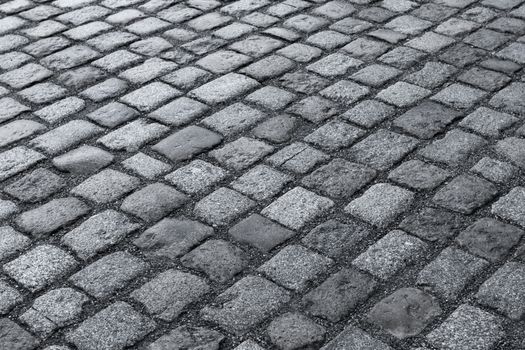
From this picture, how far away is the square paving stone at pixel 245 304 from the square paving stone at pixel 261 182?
62 cm

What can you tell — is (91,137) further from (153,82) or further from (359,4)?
(359,4)

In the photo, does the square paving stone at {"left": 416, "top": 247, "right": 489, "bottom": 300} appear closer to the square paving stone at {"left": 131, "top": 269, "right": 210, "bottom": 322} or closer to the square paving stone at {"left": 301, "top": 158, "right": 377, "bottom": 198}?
the square paving stone at {"left": 301, "top": 158, "right": 377, "bottom": 198}


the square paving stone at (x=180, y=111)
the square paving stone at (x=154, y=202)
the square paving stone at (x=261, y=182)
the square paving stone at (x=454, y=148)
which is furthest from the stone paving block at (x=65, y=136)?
the square paving stone at (x=454, y=148)

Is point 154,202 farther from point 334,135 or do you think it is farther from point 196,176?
point 334,135

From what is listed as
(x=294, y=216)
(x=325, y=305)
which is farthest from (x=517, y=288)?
(x=294, y=216)

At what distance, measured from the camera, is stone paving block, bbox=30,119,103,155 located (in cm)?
429

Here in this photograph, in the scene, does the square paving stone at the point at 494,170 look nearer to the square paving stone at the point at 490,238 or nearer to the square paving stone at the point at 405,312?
the square paving stone at the point at 490,238

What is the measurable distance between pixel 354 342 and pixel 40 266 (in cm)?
139

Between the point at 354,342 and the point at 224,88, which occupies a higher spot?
the point at 224,88

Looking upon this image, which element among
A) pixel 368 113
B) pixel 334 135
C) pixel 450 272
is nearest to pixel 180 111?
pixel 334 135

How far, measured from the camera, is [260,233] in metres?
3.65

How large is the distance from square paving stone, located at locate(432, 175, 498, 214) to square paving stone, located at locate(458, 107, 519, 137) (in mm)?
469

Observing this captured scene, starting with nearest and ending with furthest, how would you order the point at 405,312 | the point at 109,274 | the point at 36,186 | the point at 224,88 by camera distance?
the point at 405,312
the point at 109,274
the point at 36,186
the point at 224,88

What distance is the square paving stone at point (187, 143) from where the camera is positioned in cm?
422
